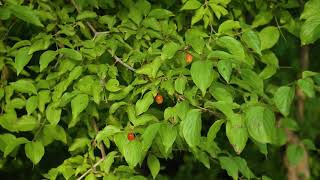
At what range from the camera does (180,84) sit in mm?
1611

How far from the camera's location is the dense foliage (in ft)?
5.12

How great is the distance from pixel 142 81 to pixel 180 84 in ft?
0.55

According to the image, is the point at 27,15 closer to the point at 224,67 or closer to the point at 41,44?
the point at 41,44

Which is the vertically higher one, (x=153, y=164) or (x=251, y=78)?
(x=251, y=78)

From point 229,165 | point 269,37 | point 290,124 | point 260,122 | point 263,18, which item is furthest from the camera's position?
point 290,124

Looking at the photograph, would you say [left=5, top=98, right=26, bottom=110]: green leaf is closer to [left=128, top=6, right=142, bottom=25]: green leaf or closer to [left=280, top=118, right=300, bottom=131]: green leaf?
[left=128, top=6, right=142, bottom=25]: green leaf

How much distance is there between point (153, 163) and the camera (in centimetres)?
201

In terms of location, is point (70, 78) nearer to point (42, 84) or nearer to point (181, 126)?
point (42, 84)

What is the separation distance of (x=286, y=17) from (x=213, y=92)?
871mm

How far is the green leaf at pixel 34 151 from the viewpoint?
2012 millimetres

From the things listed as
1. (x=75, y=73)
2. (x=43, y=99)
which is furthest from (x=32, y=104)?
(x=75, y=73)

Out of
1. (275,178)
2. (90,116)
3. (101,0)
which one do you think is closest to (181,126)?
(90,116)

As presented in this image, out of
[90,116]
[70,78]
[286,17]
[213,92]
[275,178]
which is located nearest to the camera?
[213,92]

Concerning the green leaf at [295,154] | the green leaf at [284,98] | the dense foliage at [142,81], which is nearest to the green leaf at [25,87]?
the dense foliage at [142,81]
